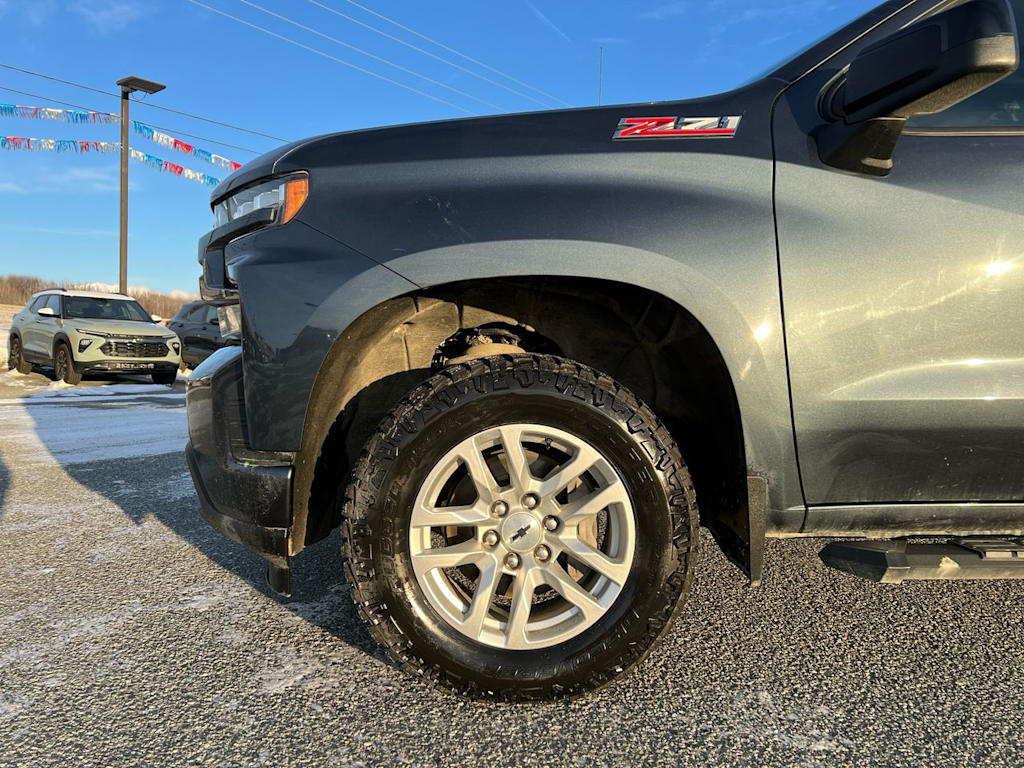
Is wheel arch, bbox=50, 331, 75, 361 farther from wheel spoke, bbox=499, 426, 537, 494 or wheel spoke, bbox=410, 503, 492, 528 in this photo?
wheel spoke, bbox=499, 426, 537, 494

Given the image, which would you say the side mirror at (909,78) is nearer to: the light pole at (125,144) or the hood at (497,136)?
the hood at (497,136)

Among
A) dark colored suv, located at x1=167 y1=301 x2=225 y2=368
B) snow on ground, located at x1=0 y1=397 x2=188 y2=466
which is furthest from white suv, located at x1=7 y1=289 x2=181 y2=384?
snow on ground, located at x1=0 y1=397 x2=188 y2=466

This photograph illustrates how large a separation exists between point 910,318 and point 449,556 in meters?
1.29

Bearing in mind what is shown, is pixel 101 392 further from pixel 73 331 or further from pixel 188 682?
pixel 188 682

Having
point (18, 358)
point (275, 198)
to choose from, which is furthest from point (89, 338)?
point (275, 198)

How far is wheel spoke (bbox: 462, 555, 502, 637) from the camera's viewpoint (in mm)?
1588

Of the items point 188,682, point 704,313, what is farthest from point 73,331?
point 704,313

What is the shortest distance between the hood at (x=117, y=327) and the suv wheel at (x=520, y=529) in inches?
444

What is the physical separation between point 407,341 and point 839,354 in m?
1.19

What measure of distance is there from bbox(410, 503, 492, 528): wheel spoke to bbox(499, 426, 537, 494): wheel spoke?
0.38 ft

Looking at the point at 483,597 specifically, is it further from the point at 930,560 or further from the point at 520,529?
the point at 930,560

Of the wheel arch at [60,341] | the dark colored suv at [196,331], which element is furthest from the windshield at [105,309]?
the dark colored suv at [196,331]

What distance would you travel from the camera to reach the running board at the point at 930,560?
1.53 metres

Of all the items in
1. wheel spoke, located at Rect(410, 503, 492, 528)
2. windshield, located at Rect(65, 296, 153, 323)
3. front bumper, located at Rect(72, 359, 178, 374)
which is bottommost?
wheel spoke, located at Rect(410, 503, 492, 528)
